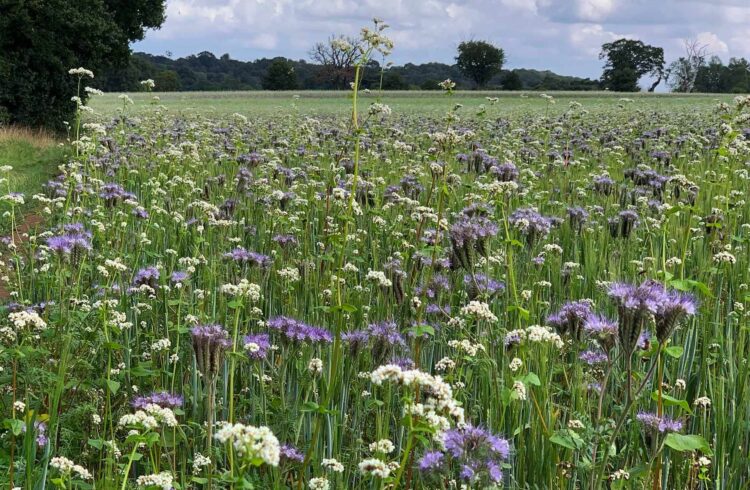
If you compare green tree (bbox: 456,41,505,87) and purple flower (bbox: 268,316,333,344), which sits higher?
green tree (bbox: 456,41,505,87)

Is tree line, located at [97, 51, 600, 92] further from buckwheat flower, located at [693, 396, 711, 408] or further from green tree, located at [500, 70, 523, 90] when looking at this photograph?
buckwheat flower, located at [693, 396, 711, 408]

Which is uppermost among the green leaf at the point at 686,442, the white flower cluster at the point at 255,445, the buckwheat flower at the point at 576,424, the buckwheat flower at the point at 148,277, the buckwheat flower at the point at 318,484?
the white flower cluster at the point at 255,445

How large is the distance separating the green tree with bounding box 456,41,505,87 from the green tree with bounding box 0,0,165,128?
303 ft

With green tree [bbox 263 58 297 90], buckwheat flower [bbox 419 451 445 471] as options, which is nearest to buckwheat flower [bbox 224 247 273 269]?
buckwheat flower [bbox 419 451 445 471]

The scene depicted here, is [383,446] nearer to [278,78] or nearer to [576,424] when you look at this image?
[576,424]

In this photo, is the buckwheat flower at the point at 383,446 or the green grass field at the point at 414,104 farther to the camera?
the green grass field at the point at 414,104

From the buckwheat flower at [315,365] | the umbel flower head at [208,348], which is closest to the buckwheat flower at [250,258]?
the buckwheat flower at [315,365]

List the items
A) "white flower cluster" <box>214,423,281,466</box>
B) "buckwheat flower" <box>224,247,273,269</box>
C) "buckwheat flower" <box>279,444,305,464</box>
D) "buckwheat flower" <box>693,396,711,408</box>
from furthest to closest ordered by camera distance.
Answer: "buckwheat flower" <box>224,247,273,269</box>
"buckwheat flower" <box>693,396,711,408</box>
"buckwheat flower" <box>279,444,305,464</box>
"white flower cluster" <box>214,423,281,466</box>

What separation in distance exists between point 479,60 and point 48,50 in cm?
9772

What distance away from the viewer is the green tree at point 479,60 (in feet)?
370

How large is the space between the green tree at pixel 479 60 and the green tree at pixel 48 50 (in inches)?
3641

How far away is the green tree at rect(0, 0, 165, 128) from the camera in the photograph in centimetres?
2239

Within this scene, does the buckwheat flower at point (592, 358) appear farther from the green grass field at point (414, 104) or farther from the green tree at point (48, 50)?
the green tree at point (48, 50)

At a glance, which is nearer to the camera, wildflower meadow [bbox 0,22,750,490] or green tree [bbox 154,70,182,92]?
wildflower meadow [bbox 0,22,750,490]
